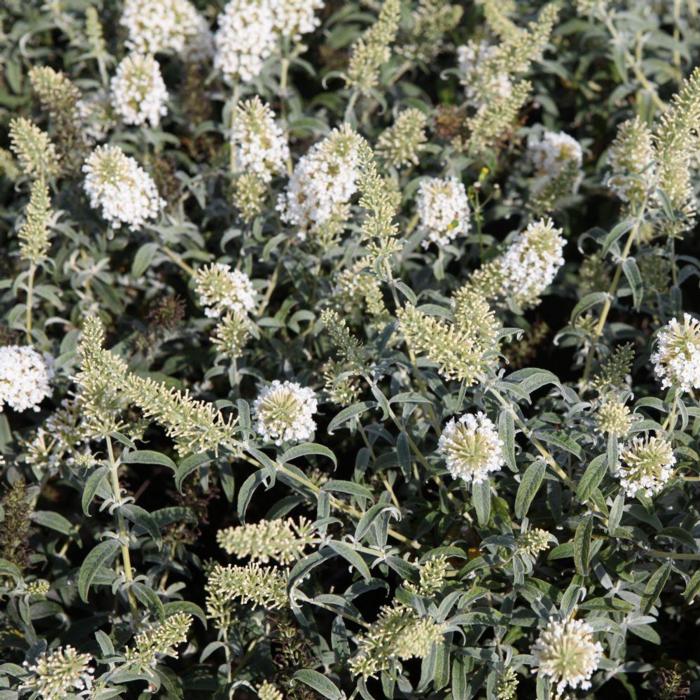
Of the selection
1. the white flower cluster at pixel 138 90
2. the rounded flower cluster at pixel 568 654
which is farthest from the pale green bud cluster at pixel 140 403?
the white flower cluster at pixel 138 90

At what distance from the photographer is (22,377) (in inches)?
164

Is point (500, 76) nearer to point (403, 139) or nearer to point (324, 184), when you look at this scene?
point (403, 139)

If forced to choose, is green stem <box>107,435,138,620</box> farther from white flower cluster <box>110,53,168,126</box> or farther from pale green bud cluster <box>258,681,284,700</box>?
white flower cluster <box>110,53,168,126</box>

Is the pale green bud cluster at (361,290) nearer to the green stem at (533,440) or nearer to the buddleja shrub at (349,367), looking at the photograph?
the buddleja shrub at (349,367)

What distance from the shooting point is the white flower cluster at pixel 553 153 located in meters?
5.11

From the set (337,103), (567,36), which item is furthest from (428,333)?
(567,36)

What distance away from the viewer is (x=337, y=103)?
5887 mm

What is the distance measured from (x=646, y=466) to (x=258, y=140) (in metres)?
2.57

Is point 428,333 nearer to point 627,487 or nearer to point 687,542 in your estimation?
point 627,487

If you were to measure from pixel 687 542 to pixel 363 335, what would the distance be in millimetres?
1946

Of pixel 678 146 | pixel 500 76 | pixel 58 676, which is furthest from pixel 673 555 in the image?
pixel 500 76

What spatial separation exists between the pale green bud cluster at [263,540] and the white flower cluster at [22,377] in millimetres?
1499

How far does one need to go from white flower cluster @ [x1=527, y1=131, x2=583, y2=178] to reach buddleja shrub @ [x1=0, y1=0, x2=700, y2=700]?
2 cm

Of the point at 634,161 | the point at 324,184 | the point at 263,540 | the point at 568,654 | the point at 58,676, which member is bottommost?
the point at 58,676
